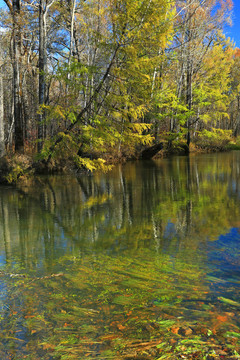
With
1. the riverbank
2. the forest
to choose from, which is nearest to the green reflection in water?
the riverbank

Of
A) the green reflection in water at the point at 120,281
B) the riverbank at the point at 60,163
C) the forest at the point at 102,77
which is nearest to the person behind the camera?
the green reflection in water at the point at 120,281

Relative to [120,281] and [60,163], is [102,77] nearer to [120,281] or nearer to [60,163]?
[60,163]

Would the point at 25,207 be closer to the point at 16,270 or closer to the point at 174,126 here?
Result: the point at 16,270

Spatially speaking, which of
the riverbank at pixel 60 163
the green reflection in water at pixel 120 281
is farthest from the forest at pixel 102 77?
the green reflection in water at pixel 120 281

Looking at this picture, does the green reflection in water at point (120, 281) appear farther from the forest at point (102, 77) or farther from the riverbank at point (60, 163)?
the forest at point (102, 77)

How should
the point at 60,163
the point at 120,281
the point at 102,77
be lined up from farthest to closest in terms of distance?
the point at 102,77, the point at 60,163, the point at 120,281

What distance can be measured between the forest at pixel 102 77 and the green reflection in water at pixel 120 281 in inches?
255

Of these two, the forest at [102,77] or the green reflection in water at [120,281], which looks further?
the forest at [102,77]

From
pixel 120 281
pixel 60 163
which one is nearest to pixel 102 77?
pixel 60 163

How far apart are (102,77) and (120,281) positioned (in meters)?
18.2

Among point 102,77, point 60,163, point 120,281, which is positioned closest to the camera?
point 120,281

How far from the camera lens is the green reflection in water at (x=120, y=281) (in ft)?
8.38

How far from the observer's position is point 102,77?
20.1m

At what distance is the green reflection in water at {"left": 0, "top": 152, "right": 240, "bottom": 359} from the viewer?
2553mm
